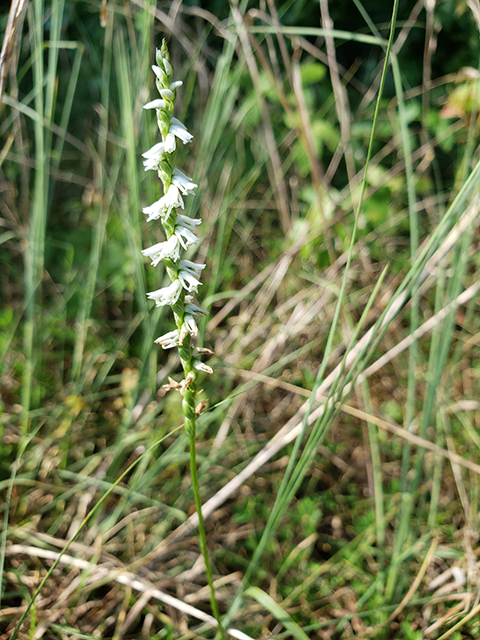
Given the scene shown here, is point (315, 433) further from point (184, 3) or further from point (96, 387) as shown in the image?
point (184, 3)

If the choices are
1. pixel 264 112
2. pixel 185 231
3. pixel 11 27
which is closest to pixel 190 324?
pixel 185 231

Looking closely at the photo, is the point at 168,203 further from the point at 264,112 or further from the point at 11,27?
the point at 264,112

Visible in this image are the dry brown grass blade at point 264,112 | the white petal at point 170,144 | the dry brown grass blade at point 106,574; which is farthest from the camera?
the dry brown grass blade at point 264,112

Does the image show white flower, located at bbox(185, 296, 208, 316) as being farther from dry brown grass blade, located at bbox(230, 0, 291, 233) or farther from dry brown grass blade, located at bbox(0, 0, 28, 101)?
dry brown grass blade, located at bbox(230, 0, 291, 233)

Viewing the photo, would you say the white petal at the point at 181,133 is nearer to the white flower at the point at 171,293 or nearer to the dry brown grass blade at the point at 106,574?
the white flower at the point at 171,293

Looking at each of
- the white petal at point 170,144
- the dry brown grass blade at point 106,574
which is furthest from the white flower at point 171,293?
the dry brown grass blade at point 106,574

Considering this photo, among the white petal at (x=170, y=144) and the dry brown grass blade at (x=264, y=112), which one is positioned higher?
the dry brown grass blade at (x=264, y=112)

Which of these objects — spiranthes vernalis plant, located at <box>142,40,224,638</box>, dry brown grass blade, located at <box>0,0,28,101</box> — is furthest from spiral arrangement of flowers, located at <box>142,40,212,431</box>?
dry brown grass blade, located at <box>0,0,28,101</box>

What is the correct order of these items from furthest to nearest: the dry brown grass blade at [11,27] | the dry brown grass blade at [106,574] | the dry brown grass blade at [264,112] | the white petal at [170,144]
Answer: the dry brown grass blade at [264,112], the dry brown grass blade at [106,574], the dry brown grass blade at [11,27], the white petal at [170,144]

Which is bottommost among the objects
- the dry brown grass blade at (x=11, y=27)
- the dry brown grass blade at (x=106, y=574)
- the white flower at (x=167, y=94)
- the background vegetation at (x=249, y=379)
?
the dry brown grass blade at (x=106, y=574)
